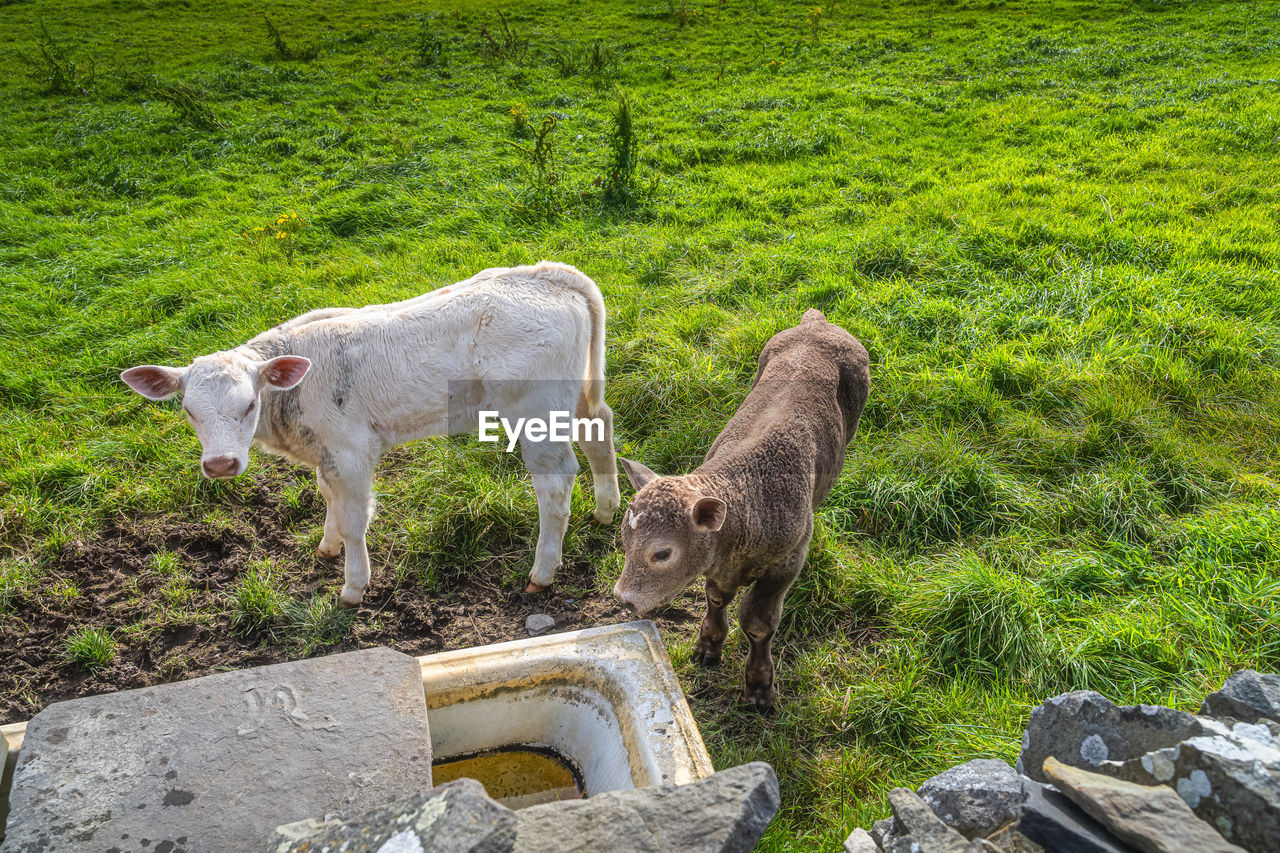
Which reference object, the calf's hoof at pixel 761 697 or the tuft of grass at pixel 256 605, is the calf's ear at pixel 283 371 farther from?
the calf's hoof at pixel 761 697

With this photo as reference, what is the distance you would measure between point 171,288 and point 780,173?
6687 millimetres

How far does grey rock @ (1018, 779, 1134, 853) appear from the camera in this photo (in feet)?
6.30

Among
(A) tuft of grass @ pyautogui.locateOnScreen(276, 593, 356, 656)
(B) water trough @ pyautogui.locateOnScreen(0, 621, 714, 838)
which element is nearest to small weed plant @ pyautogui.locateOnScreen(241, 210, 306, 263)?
(A) tuft of grass @ pyautogui.locateOnScreen(276, 593, 356, 656)

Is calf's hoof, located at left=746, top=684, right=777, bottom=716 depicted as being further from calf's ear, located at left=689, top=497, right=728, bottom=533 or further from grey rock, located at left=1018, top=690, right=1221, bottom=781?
grey rock, located at left=1018, top=690, right=1221, bottom=781

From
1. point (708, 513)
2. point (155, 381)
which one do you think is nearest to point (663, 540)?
point (708, 513)

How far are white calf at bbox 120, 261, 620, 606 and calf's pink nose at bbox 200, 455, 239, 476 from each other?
1.16ft

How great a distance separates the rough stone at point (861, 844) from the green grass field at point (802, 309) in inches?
25.2

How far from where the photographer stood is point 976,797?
2.30 meters

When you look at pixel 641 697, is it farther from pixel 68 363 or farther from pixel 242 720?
pixel 68 363

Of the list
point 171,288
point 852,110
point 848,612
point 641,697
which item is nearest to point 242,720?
point 641,697

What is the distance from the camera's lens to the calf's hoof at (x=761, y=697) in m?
3.55

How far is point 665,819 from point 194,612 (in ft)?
10.7

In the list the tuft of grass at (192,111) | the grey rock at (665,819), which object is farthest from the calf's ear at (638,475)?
the tuft of grass at (192,111)

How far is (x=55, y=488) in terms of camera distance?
480 cm
